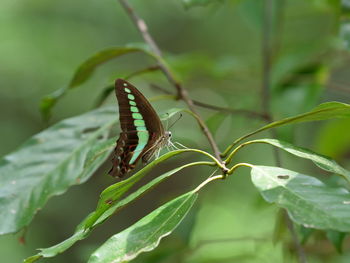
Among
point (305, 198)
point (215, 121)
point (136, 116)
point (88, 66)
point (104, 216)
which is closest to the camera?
point (305, 198)

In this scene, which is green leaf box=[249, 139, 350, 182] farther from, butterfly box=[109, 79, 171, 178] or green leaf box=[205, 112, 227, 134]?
green leaf box=[205, 112, 227, 134]

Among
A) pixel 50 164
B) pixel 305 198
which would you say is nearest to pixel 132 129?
pixel 50 164

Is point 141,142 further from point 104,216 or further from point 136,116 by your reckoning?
point 104,216

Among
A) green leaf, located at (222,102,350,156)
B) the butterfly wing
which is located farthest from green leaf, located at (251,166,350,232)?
the butterfly wing

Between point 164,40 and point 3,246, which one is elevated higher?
point 164,40

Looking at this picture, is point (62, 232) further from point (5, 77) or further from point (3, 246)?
point (5, 77)

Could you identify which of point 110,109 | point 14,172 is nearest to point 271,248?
point 110,109

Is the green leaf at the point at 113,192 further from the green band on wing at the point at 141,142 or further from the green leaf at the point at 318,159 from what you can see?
Answer: the green band on wing at the point at 141,142
